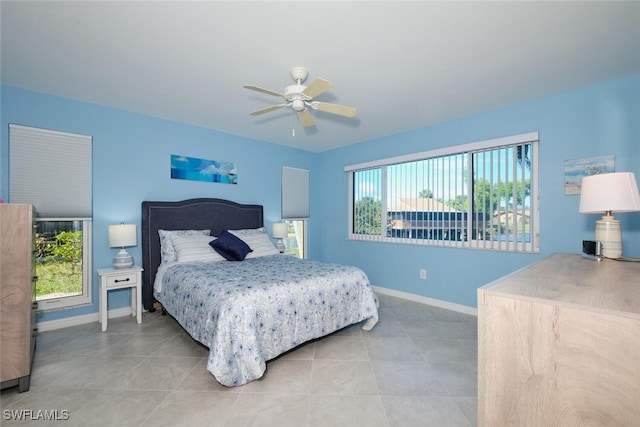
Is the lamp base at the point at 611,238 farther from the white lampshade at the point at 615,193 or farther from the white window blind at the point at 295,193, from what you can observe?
the white window blind at the point at 295,193

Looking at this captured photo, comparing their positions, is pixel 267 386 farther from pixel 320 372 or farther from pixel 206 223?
pixel 206 223

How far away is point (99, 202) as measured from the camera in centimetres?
319

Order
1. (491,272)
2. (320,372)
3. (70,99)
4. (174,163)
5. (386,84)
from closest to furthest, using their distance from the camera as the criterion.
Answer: (320,372) < (386,84) < (70,99) < (491,272) < (174,163)

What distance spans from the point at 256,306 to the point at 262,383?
55cm

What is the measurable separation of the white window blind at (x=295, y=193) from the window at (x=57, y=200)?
107 inches

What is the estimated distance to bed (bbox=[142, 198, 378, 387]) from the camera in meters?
1.98

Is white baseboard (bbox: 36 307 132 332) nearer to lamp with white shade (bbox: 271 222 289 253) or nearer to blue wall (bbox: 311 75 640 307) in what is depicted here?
lamp with white shade (bbox: 271 222 289 253)

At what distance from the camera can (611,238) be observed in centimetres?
198

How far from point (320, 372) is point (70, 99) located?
3812 mm

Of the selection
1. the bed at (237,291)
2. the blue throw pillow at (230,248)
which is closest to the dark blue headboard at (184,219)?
the bed at (237,291)

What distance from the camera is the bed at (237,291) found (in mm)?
1980

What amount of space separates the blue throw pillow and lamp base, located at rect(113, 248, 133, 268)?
2.90 feet

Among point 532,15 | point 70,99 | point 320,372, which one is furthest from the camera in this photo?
point 70,99

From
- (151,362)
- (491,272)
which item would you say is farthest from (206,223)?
(491,272)
